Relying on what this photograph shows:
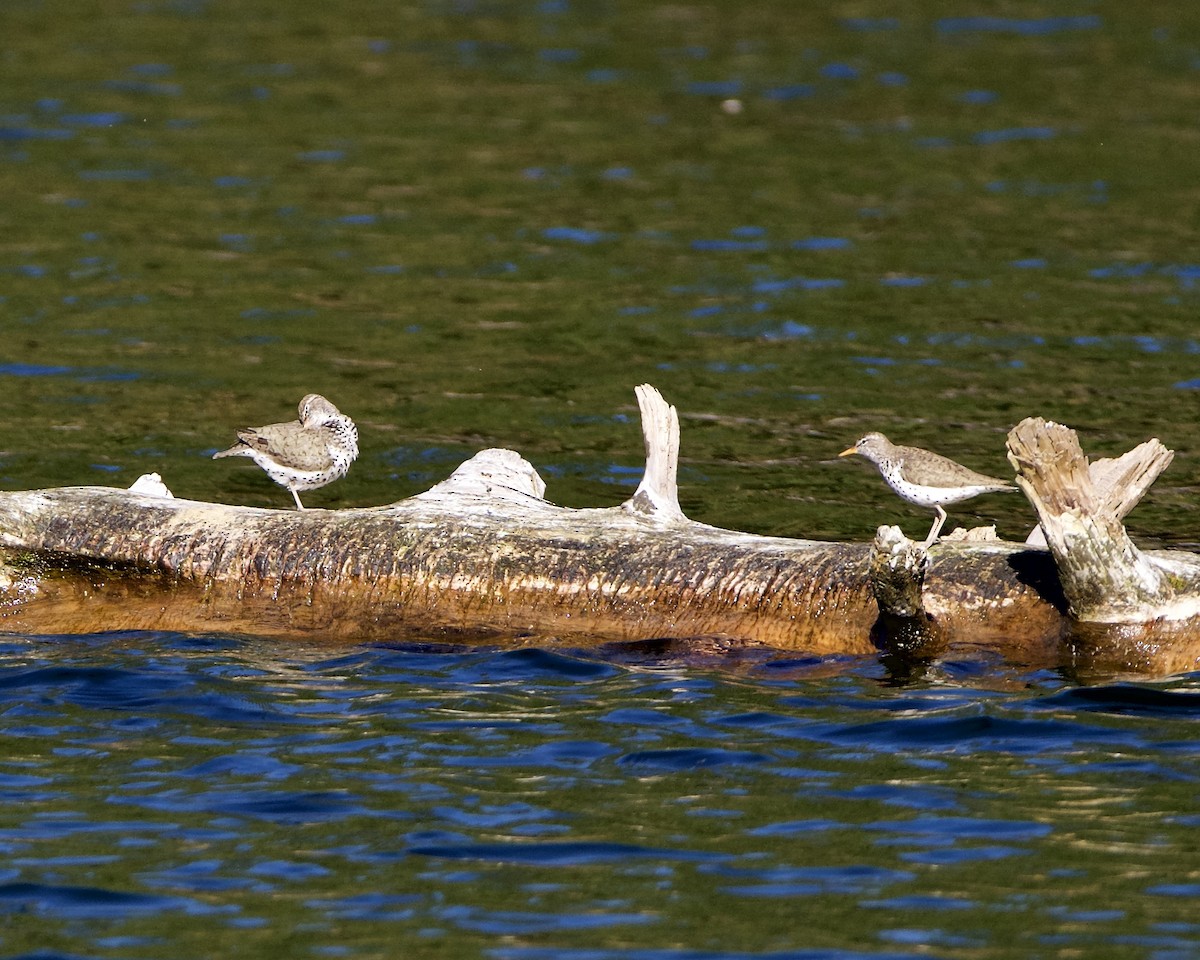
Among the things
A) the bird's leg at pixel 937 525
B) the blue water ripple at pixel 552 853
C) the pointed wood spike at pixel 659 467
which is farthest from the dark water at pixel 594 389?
the pointed wood spike at pixel 659 467

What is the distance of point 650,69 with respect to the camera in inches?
1107

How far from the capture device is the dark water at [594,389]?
24.8ft

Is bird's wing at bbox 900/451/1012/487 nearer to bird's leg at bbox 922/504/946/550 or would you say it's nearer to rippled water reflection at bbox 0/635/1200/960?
bird's leg at bbox 922/504/946/550

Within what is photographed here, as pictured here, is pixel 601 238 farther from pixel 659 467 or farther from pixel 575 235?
pixel 659 467

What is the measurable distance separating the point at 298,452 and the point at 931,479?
3791 millimetres

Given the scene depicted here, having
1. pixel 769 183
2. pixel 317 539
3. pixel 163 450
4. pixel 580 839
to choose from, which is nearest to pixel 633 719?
pixel 580 839

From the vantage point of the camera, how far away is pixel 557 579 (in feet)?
34.5

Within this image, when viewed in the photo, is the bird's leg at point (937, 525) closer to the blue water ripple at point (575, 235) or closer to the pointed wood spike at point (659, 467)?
the pointed wood spike at point (659, 467)

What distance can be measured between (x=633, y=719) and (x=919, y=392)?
7.61 metres

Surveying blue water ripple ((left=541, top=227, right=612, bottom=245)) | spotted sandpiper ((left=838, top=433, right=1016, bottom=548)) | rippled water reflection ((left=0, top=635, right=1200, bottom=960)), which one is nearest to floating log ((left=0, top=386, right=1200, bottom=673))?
rippled water reflection ((left=0, top=635, right=1200, bottom=960))

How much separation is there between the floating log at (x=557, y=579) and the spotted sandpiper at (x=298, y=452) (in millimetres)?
768

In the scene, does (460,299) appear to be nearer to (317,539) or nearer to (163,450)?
(163,450)

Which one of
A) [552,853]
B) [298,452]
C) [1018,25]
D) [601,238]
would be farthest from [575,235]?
[552,853]

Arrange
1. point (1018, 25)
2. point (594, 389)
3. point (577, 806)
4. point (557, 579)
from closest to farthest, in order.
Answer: point (577, 806)
point (557, 579)
point (594, 389)
point (1018, 25)
